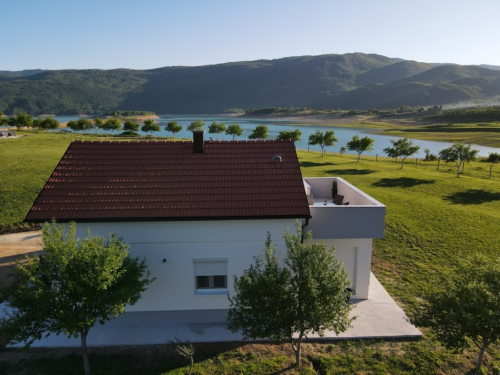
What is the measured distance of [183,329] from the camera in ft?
34.0

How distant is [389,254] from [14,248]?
18.0m

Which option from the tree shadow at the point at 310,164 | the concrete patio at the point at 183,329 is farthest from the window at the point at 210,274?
the tree shadow at the point at 310,164

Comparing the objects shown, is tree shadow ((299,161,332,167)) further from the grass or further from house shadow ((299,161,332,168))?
the grass

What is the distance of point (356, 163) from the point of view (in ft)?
130

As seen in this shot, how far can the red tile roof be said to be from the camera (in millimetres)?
10039

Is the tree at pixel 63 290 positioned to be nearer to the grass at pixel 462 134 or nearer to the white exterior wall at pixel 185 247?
the white exterior wall at pixel 185 247

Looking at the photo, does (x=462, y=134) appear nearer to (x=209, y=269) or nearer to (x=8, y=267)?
(x=209, y=269)

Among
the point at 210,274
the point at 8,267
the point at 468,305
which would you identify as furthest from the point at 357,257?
the point at 8,267

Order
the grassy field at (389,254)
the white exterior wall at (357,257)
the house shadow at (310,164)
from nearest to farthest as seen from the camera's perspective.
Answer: the grassy field at (389,254) < the white exterior wall at (357,257) < the house shadow at (310,164)

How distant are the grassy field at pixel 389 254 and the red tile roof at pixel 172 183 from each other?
3712mm

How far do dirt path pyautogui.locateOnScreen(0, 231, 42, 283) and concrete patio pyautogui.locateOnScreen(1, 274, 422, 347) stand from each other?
20.3ft

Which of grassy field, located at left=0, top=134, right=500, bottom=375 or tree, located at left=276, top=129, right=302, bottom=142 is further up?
tree, located at left=276, top=129, right=302, bottom=142

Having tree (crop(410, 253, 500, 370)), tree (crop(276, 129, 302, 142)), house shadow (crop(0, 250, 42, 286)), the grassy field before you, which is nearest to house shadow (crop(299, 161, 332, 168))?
the grassy field

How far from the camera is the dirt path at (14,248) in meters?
14.5
